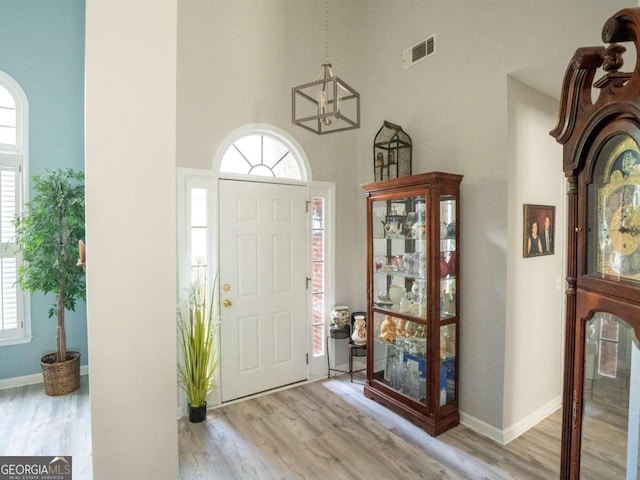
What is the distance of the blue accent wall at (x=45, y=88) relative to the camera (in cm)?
349

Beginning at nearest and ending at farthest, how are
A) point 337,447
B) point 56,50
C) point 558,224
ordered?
point 337,447 → point 558,224 → point 56,50

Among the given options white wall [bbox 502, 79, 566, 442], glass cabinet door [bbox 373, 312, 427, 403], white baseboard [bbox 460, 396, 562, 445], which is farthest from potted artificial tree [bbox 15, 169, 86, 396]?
white wall [bbox 502, 79, 566, 442]

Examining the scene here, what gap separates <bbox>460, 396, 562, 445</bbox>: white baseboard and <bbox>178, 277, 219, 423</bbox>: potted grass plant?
7.09 ft

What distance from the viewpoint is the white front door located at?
325 cm

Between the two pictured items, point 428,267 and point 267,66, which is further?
point 267,66

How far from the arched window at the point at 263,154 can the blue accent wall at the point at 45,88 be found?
5.98 ft

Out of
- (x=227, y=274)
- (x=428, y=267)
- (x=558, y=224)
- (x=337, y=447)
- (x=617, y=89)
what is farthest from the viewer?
(x=227, y=274)

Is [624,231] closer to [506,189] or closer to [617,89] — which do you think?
[617,89]

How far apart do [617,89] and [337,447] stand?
2.61 m

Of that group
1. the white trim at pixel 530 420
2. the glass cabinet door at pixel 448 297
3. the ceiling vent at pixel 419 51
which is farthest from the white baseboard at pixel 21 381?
the ceiling vent at pixel 419 51

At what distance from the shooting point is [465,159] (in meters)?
2.87

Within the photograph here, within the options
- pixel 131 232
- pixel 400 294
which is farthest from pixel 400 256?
pixel 131 232

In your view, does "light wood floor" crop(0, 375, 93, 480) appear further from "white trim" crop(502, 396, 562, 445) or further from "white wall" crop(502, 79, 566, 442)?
"white wall" crop(502, 79, 566, 442)

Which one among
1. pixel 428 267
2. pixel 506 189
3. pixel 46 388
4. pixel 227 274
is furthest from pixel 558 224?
pixel 46 388
